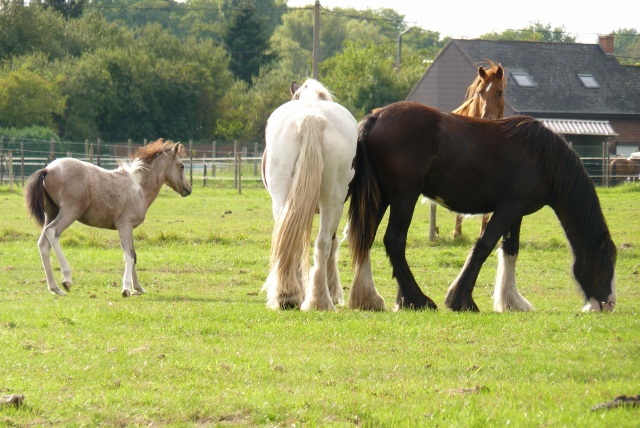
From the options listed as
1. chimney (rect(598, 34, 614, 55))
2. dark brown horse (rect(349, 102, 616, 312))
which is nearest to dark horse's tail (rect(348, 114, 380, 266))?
dark brown horse (rect(349, 102, 616, 312))

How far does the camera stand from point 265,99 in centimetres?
6531

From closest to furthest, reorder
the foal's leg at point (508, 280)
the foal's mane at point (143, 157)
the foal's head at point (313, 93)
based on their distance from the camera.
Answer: the foal's leg at point (508, 280), the foal's head at point (313, 93), the foal's mane at point (143, 157)

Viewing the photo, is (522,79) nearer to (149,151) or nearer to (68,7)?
(68,7)

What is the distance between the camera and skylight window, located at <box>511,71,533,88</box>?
175 feet

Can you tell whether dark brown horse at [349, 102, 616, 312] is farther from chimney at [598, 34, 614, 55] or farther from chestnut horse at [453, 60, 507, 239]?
chimney at [598, 34, 614, 55]

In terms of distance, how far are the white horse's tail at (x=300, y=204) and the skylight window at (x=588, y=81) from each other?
160 ft

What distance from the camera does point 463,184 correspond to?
29.4ft

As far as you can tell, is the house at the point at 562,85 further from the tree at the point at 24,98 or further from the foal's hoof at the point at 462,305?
the foal's hoof at the point at 462,305

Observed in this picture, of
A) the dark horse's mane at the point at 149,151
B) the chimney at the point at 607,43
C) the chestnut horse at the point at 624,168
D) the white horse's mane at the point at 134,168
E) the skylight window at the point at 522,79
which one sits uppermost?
the chimney at the point at 607,43

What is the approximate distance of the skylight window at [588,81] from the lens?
54.5 metres

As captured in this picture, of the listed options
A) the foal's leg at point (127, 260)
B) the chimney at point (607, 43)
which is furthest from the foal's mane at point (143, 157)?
the chimney at point (607, 43)

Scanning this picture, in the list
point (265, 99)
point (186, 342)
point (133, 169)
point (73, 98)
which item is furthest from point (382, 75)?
point (186, 342)

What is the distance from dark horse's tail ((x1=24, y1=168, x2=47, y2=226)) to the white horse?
10.5ft

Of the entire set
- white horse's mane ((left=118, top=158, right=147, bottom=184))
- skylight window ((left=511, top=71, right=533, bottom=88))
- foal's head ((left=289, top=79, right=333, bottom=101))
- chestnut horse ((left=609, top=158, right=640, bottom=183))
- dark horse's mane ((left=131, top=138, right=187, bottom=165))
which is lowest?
chestnut horse ((left=609, top=158, right=640, bottom=183))
